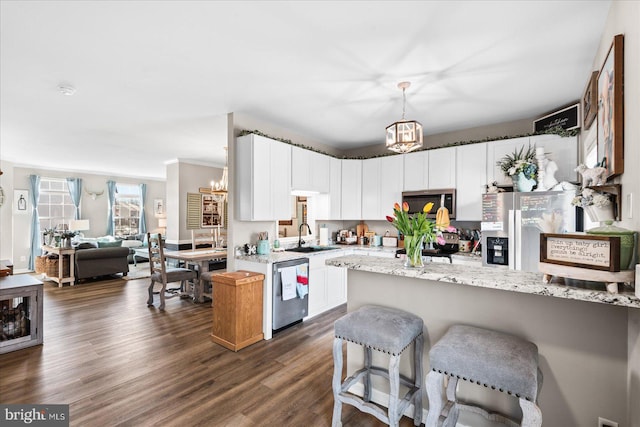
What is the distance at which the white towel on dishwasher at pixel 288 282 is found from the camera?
11.5 ft

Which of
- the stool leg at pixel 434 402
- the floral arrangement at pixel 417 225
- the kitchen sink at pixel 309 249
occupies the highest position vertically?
the floral arrangement at pixel 417 225

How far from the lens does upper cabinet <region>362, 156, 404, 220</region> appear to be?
15.5 ft

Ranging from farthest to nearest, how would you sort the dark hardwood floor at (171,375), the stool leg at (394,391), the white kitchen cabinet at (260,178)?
the white kitchen cabinet at (260,178) → the dark hardwood floor at (171,375) → the stool leg at (394,391)

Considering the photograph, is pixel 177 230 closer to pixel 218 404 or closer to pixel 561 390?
pixel 218 404

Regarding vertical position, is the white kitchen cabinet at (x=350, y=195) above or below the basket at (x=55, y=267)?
above

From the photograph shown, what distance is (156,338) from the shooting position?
3.41m

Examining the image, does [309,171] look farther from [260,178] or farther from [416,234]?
[416,234]

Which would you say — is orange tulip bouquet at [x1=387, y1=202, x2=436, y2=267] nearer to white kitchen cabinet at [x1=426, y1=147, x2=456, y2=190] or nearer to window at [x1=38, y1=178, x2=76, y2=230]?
white kitchen cabinet at [x1=426, y1=147, x2=456, y2=190]

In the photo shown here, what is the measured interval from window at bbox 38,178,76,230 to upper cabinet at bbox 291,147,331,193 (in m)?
7.76

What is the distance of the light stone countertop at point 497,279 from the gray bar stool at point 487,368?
0.93 feet

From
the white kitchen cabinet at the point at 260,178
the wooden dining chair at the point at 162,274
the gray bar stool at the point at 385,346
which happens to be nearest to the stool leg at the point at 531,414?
the gray bar stool at the point at 385,346

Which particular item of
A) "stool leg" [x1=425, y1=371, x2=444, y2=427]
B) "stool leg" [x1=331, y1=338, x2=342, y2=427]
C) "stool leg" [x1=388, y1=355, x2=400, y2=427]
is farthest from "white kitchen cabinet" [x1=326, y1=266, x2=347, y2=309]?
"stool leg" [x1=425, y1=371, x2=444, y2=427]

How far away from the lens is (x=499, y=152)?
3.83 m

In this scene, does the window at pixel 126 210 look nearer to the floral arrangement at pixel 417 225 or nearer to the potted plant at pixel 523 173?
the floral arrangement at pixel 417 225
